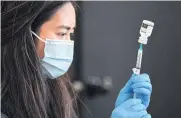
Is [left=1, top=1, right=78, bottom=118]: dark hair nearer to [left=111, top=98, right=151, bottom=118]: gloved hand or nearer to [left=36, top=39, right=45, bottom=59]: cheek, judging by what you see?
[left=36, top=39, right=45, bottom=59]: cheek

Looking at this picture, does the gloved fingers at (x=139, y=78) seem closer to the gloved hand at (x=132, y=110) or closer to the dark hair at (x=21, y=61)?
the gloved hand at (x=132, y=110)

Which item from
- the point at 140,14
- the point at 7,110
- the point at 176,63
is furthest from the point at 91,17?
the point at 7,110

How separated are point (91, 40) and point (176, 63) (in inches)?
28.5

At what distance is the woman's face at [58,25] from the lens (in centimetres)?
155

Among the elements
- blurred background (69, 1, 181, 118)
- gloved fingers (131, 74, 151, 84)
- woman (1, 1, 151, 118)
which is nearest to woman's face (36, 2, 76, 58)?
woman (1, 1, 151, 118)

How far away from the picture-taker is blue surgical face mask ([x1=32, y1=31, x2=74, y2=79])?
1.60 metres

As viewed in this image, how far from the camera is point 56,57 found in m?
1.68

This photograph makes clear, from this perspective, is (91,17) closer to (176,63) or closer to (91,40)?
(91,40)

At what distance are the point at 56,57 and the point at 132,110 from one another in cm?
40

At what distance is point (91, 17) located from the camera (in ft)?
10.8

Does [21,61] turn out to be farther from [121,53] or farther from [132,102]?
[121,53]

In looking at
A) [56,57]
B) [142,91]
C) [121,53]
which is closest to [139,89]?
[142,91]

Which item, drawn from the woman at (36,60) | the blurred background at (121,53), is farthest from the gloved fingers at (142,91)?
the blurred background at (121,53)

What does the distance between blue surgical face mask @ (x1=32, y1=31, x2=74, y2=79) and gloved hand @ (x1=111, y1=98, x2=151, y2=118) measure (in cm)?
32
